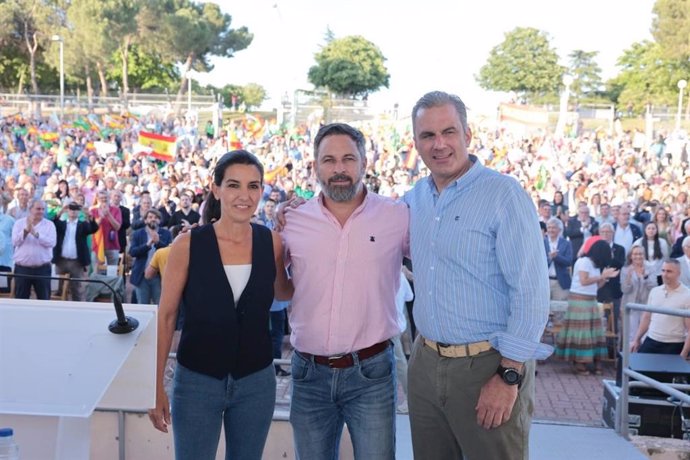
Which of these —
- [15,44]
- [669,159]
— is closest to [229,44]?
[15,44]

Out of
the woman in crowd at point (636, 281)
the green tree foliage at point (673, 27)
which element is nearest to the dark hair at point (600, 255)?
the woman in crowd at point (636, 281)

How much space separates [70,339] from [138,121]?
2792 centimetres

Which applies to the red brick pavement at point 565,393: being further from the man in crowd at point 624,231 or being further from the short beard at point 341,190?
the short beard at point 341,190

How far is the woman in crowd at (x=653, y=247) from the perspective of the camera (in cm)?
806

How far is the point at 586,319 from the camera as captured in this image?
7.53m

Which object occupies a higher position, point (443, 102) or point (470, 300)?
point (443, 102)

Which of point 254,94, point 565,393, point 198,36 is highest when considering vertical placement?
point 198,36

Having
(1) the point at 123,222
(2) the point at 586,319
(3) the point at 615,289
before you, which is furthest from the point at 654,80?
(1) the point at 123,222

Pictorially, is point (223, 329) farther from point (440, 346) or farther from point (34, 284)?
point (34, 284)

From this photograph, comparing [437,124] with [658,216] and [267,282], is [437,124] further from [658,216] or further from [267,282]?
[658,216]

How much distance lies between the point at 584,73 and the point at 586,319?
70.8 meters

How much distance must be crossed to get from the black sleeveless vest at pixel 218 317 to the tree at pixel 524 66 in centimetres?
6418

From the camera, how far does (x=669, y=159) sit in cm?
2117

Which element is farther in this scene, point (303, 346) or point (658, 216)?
point (658, 216)
